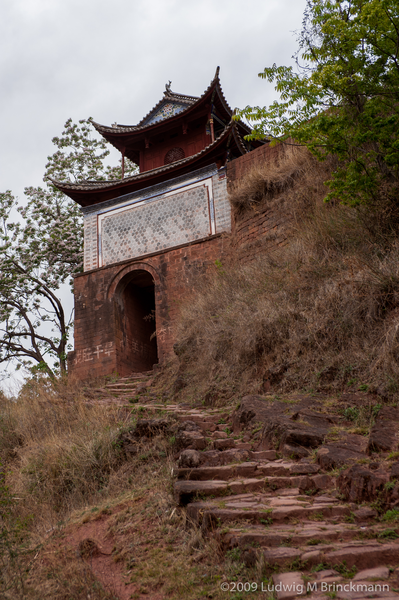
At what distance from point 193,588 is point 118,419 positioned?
3.93 m

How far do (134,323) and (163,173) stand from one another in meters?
4.98

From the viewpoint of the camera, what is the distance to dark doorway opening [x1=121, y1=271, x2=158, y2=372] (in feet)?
52.8

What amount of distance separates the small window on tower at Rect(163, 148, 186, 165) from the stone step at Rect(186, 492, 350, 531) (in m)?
15.4

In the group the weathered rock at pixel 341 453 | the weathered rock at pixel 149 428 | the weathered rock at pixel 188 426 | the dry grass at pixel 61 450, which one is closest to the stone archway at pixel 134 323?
the dry grass at pixel 61 450

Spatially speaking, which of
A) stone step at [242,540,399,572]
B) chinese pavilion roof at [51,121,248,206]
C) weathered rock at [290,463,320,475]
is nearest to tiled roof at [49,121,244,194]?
chinese pavilion roof at [51,121,248,206]

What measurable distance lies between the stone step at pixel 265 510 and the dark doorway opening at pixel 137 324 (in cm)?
1154

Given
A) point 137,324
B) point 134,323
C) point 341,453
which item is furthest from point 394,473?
point 137,324

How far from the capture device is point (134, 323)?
→ 1686 centimetres

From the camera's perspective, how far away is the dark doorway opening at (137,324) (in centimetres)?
1609

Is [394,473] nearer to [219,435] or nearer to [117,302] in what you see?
[219,435]

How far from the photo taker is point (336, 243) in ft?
28.5

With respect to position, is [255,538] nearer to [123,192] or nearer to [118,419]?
[118,419]

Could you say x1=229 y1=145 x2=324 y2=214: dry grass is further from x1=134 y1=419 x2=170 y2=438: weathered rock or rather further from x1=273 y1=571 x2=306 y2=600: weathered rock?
x1=273 y1=571 x2=306 y2=600: weathered rock

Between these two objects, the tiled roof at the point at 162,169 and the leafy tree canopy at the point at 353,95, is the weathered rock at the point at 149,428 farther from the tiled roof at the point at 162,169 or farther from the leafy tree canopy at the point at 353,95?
the tiled roof at the point at 162,169
